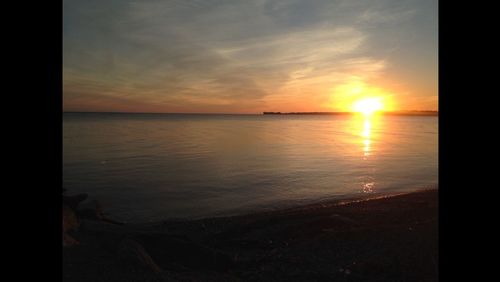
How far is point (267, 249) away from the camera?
834cm

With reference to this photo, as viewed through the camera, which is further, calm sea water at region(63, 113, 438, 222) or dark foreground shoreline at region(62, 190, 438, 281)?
calm sea water at region(63, 113, 438, 222)

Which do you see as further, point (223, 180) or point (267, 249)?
point (223, 180)

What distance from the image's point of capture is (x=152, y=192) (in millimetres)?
16875

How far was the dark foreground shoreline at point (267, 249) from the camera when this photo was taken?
666cm

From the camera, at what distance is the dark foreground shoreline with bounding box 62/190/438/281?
6.66 m

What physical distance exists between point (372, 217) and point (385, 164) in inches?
683

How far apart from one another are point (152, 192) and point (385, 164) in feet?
61.0
